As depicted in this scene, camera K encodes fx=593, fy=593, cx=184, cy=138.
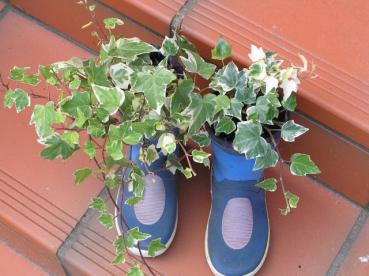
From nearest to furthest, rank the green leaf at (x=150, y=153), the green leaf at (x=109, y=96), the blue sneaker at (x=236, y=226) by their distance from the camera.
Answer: the green leaf at (x=109, y=96), the green leaf at (x=150, y=153), the blue sneaker at (x=236, y=226)

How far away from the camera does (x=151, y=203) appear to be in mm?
1115

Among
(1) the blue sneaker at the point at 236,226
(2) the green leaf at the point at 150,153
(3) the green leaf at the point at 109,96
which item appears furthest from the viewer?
(1) the blue sneaker at the point at 236,226

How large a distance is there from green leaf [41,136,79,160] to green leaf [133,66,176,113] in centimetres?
14

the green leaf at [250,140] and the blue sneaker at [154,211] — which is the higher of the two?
the green leaf at [250,140]

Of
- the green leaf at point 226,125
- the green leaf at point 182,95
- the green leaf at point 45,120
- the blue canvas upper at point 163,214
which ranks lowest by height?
the blue canvas upper at point 163,214

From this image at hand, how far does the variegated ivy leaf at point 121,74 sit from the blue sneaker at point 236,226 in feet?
0.81

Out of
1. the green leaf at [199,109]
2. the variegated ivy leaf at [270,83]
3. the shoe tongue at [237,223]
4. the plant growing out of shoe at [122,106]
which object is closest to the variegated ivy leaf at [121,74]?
the plant growing out of shoe at [122,106]

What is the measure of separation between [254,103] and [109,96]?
225 millimetres

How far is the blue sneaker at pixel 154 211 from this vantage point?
1.11 meters

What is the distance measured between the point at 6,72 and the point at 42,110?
49cm

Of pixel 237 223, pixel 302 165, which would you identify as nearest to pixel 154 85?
pixel 302 165

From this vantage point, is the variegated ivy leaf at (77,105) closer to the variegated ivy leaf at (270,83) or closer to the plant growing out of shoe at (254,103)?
the plant growing out of shoe at (254,103)

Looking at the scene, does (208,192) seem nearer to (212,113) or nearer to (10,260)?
(212,113)

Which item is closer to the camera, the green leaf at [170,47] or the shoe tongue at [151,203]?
the green leaf at [170,47]
